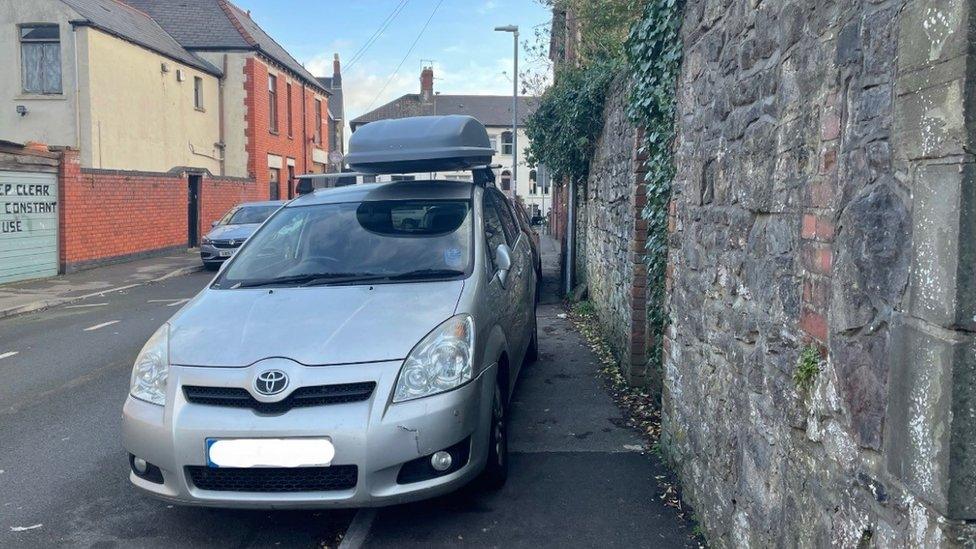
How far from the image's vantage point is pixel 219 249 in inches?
680

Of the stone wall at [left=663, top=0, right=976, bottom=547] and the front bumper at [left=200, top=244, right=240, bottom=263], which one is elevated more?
the stone wall at [left=663, top=0, right=976, bottom=547]

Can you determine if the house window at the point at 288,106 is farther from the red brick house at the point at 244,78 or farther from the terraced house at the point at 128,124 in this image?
the terraced house at the point at 128,124

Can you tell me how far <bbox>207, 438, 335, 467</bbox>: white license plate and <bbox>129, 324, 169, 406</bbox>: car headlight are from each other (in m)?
0.42

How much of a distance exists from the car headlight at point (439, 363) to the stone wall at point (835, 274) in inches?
46.5

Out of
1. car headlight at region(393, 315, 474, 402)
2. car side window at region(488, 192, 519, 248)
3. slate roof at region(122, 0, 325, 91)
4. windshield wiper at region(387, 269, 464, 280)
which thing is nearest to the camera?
car headlight at region(393, 315, 474, 402)

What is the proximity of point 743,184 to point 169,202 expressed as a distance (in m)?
20.5

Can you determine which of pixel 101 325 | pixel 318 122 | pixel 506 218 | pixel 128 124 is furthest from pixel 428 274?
pixel 318 122

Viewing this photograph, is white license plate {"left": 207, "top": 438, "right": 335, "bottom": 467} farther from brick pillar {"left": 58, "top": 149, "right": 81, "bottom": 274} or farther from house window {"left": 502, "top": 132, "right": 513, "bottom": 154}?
house window {"left": 502, "top": 132, "right": 513, "bottom": 154}

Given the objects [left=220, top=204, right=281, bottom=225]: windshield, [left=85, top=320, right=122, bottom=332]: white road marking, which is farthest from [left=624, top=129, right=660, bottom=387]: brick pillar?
[left=220, top=204, right=281, bottom=225]: windshield

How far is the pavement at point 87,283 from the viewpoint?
12.3 m

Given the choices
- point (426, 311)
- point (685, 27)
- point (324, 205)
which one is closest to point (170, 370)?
point (426, 311)

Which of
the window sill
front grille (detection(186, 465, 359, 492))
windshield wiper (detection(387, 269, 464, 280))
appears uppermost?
the window sill

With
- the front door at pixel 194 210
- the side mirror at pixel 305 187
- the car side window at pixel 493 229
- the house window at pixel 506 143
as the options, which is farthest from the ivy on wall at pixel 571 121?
the house window at pixel 506 143

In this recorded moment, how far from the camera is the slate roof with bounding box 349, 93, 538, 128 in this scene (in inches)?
2387
